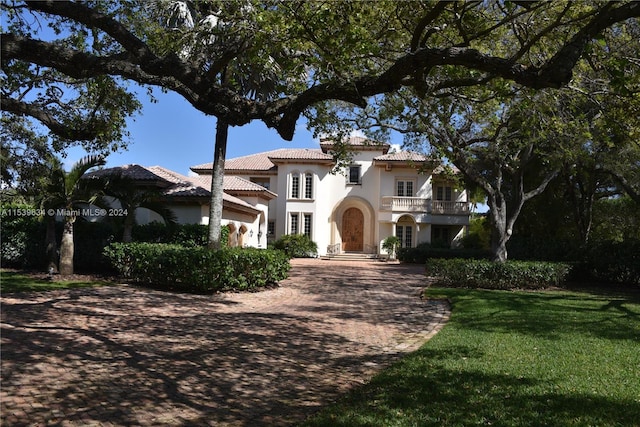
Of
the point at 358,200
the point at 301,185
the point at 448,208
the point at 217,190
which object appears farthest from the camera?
the point at 358,200

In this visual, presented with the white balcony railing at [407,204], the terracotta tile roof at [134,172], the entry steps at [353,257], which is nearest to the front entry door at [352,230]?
the entry steps at [353,257]

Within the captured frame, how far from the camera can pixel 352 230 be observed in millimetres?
36344

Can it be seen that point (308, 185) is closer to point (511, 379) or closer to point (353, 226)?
point (353, 226)

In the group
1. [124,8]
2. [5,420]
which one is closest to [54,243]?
[124,8]

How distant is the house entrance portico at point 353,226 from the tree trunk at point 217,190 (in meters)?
20.1

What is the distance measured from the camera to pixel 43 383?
542 centimetres

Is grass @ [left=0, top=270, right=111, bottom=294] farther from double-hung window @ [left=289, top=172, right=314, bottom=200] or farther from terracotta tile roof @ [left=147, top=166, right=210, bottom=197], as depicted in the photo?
double-hung window @ [left=289, top=172, right=314, bottom=200]

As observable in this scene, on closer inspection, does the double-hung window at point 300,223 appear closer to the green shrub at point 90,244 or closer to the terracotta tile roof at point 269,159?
the terracotta tile roof at point 269,159

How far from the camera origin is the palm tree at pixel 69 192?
14.7 meters

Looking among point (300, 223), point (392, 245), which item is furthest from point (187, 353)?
point (300, 223)

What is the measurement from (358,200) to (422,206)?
4.91 metres

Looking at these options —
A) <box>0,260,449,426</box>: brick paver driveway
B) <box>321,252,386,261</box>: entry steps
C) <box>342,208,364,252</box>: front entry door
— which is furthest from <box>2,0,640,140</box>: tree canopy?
<box>342,208,364,252</box>: front entry door

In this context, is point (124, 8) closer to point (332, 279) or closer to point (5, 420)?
point (5, 420)

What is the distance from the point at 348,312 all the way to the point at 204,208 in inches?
403
